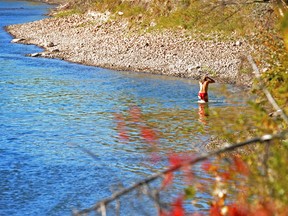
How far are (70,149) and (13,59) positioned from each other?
644 inches

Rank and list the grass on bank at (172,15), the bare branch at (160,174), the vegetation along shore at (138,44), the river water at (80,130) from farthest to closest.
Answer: the grass on bank at (172,15) → the vegetation along shore at (138,44) → the river water at (80,130) → the bare branch at (160,174)

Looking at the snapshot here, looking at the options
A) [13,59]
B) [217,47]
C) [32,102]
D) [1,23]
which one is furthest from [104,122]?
[1,23]

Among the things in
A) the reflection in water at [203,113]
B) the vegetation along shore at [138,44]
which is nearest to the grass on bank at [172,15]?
the vegetation along shore at [138,44]

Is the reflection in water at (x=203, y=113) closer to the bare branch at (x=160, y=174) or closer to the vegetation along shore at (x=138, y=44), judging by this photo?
the vegetation along shore at (x=138, y=44)

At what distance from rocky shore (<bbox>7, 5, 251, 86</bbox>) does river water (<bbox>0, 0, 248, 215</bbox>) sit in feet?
4.60

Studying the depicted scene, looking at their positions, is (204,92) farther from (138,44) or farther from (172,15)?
(172,15)

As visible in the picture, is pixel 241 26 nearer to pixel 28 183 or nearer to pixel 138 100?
pixel 138 100

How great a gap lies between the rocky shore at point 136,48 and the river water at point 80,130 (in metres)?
1.40

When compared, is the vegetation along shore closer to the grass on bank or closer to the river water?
the grass on bank

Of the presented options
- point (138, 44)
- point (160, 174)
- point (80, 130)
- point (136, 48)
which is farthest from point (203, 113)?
point (160, 174)

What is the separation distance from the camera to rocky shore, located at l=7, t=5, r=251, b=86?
29141mm

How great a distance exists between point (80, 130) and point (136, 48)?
14645 mm

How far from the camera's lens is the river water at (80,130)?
14.6 metres

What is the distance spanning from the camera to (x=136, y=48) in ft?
112
